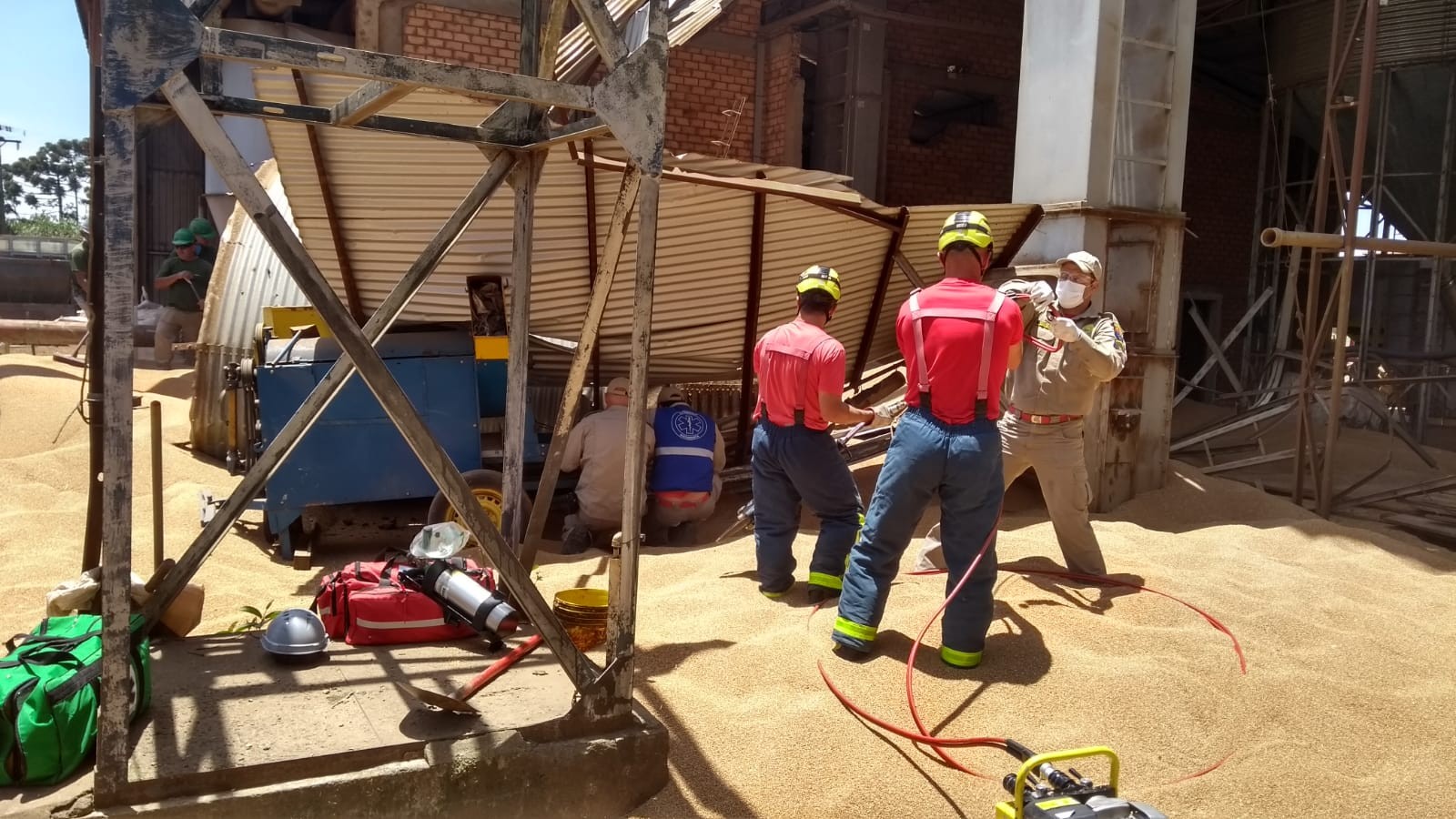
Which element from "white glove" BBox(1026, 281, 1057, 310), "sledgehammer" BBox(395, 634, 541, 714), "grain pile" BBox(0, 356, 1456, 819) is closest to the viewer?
"sledgehammer" BBox(395, 634, 541, 714)

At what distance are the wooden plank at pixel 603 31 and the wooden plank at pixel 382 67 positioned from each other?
6.0 inches

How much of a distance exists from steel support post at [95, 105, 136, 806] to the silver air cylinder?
4.37 feet

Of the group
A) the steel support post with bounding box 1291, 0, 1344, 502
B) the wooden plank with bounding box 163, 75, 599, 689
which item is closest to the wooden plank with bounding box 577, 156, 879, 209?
the steel support post with bounding box 1291, 0, 1344, 502

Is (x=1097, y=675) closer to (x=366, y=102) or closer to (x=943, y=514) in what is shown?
(x=943, y=514)

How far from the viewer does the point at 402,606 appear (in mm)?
4266

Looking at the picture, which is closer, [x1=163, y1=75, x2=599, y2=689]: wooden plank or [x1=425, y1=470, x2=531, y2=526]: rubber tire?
[x1=163, y1=75, x2=599, y2=689]: wooden plank

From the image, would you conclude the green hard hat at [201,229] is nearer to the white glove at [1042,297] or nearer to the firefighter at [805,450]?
the firefighter at [805,450]

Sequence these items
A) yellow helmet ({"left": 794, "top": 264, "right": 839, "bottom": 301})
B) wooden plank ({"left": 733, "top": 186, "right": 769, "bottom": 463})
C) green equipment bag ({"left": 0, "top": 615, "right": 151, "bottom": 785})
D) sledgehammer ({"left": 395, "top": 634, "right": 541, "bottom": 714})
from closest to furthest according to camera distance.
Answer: green equipment bag ({"left": 0, "top": 615, "right": 151, "bottom": 785}), sledgehammer ({"left": 395, "top": 634, "right": 541, "bottom": 714}), yellow helmet ({"left": 794, "top": 264, "right": 839, "bottom": 301}), wooden plank ({"left": 733, "top": 186, "right": 769, "bottom": 463})

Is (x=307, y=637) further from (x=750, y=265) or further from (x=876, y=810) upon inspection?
(x=750, y=265)

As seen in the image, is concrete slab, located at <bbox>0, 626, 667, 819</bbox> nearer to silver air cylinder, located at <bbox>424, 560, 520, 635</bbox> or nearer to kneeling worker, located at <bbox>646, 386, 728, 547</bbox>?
silver air cylinder, located at <bbox>424, 560, 520, 635</bbox>

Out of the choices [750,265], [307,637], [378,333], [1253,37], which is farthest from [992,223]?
[1253,37]

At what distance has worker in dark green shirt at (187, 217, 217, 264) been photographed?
11.9 metres

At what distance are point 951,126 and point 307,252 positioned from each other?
39.4ft

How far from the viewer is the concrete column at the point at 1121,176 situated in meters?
7.32
